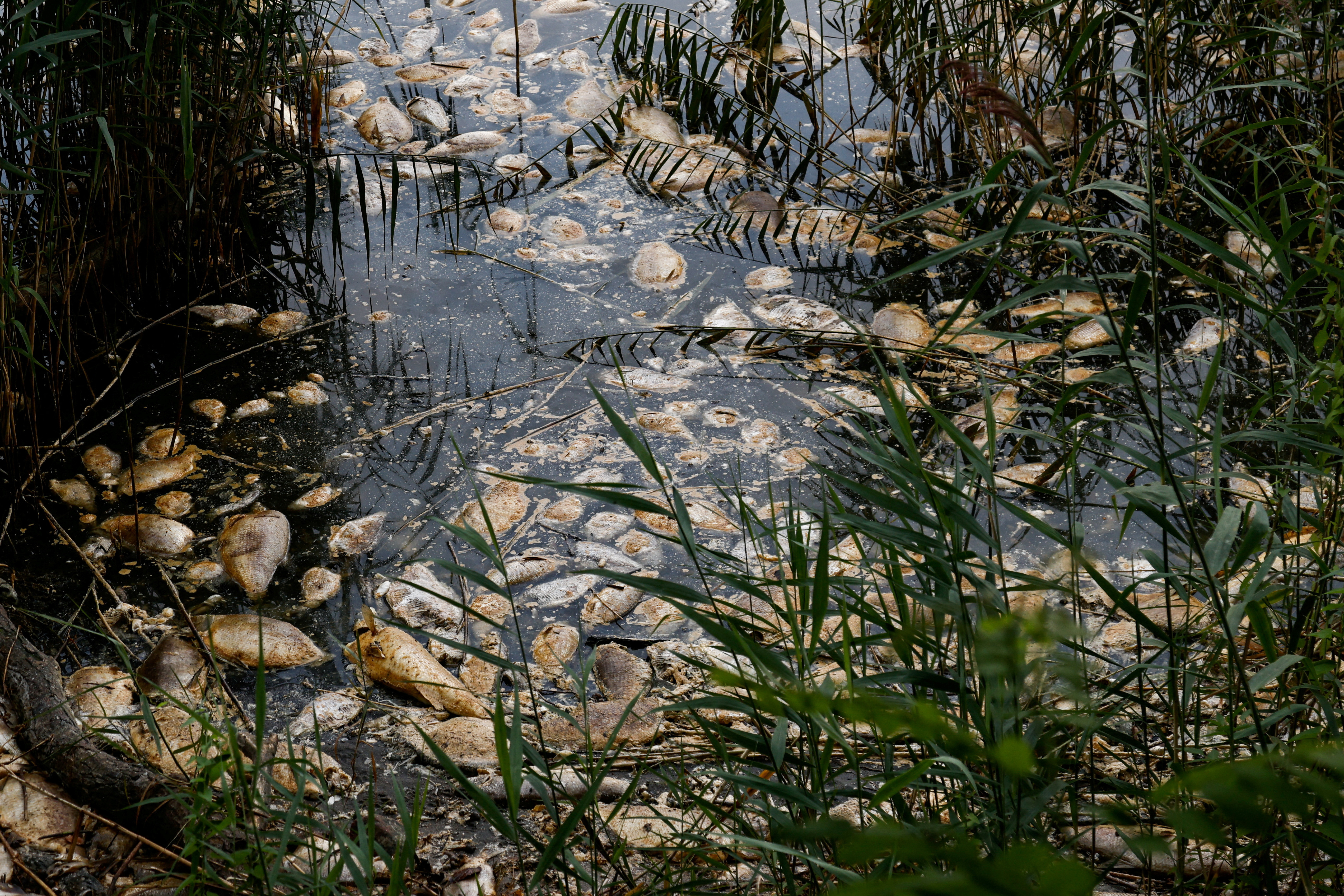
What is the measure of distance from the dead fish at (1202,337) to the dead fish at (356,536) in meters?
1.50

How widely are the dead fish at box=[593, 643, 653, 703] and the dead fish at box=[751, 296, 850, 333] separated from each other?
0.86 meters

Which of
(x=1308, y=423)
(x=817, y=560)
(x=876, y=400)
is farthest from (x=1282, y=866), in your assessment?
(x=876, y=400)

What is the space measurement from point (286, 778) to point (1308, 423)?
116 centimetres

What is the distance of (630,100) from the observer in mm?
2811

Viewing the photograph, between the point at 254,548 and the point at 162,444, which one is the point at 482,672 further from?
the point at 162,444

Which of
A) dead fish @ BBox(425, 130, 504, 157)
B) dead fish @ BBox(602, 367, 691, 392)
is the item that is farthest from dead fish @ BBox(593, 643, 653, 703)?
dead fish @ BBox(425, 130, 504, 157)

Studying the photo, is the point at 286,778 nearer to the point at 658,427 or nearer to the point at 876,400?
the point at 658,427

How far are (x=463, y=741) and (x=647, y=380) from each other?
34.4 inches

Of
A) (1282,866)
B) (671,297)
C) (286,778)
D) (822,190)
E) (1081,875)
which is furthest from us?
(822,190)

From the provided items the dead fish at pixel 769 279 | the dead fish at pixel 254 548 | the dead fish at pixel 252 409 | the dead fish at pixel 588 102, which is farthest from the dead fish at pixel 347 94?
the dead fish at pixel 254 548

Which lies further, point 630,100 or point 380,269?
point 630,100

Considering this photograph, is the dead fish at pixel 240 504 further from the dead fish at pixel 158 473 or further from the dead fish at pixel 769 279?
the dead fish at pixel 769 279

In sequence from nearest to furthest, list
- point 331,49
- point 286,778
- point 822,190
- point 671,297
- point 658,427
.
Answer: point 286,778
point 658,427
point 671,297
point 822,190
point 331,49

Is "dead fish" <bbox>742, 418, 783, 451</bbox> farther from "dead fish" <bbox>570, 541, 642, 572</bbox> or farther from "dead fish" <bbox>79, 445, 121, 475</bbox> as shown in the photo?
"dead fish" <bbox>79, 445, 121, 475</bbox>
